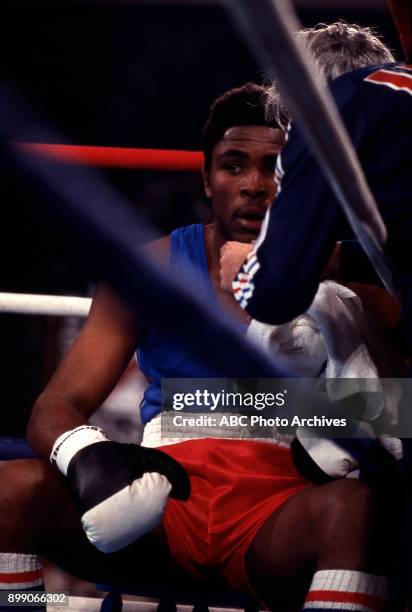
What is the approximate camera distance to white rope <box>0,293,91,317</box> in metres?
1.44

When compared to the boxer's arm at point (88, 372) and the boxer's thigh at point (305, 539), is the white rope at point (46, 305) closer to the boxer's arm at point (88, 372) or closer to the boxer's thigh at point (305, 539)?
the boxer's arm at point (88, 372)

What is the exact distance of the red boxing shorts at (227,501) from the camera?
1.10m

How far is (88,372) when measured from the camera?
1.23 meters

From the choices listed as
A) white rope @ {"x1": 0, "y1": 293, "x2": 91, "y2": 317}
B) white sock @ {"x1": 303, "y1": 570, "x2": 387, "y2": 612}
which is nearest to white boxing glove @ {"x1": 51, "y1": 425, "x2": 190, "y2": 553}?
white sock @ {"x1": 303, "y1": 570, "x2": 387, "y2": 612}

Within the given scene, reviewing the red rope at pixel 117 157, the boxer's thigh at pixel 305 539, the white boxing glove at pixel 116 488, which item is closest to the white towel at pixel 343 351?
the boxer's thigh at pixel 305 539

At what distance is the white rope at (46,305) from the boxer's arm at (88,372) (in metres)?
0.15

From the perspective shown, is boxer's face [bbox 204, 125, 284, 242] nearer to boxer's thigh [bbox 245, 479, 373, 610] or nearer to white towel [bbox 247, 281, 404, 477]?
white towel [bbox 247, 281, 404, 477]

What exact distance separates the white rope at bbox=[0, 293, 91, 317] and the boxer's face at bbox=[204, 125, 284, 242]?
0.26m

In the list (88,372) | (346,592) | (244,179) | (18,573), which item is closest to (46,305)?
(88,372)

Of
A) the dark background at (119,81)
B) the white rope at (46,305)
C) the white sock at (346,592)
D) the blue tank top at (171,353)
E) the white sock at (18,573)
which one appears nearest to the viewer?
the white sock at (346,592)

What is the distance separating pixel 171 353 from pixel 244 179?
0.91ft

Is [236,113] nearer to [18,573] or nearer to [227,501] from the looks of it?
[227,501]

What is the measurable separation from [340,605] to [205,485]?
0.28 meters

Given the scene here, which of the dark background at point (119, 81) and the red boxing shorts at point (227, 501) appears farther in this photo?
the dark background at point (119, 81)
